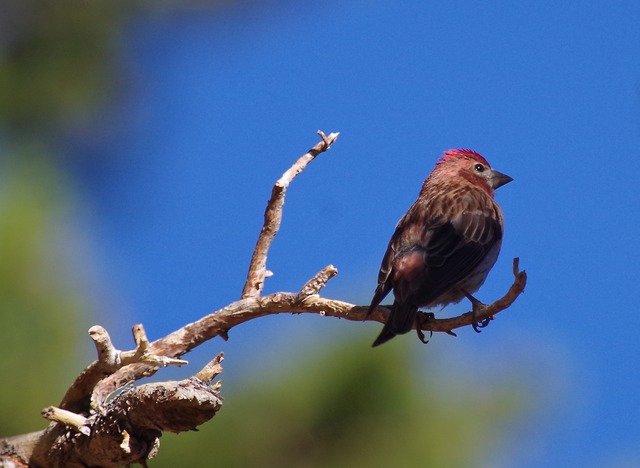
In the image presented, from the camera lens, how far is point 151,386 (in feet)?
12.9

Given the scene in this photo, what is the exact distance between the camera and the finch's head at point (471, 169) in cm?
780

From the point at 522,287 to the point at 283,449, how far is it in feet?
7.94

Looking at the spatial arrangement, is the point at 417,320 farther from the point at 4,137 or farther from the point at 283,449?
the point at 4,137

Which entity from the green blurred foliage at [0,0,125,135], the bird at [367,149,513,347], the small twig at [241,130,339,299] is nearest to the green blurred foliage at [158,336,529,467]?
the bird at [367,149,513,347]

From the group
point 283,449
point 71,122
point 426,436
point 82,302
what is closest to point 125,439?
point 82,302

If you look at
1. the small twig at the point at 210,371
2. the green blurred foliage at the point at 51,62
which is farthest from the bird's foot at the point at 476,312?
the green blurred foliage at the point at 51,62

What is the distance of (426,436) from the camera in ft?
20.7

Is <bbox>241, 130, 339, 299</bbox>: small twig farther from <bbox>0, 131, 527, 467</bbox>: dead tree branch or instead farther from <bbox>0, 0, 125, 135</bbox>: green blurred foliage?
<bbox>0, 0, 125, 135</bbox>: green blurred foliage

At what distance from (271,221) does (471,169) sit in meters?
3.33

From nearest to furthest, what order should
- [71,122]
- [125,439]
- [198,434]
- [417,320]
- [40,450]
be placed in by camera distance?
[125,439] → [40,450] → [417,320] → [198,434] → [71,122]

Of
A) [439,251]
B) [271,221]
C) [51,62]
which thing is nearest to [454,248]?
[439,251]

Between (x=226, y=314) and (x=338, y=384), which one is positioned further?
(x=338, y=384)

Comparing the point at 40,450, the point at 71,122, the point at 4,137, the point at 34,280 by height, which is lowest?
the point at 40,450

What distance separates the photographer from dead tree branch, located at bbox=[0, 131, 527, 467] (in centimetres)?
394
